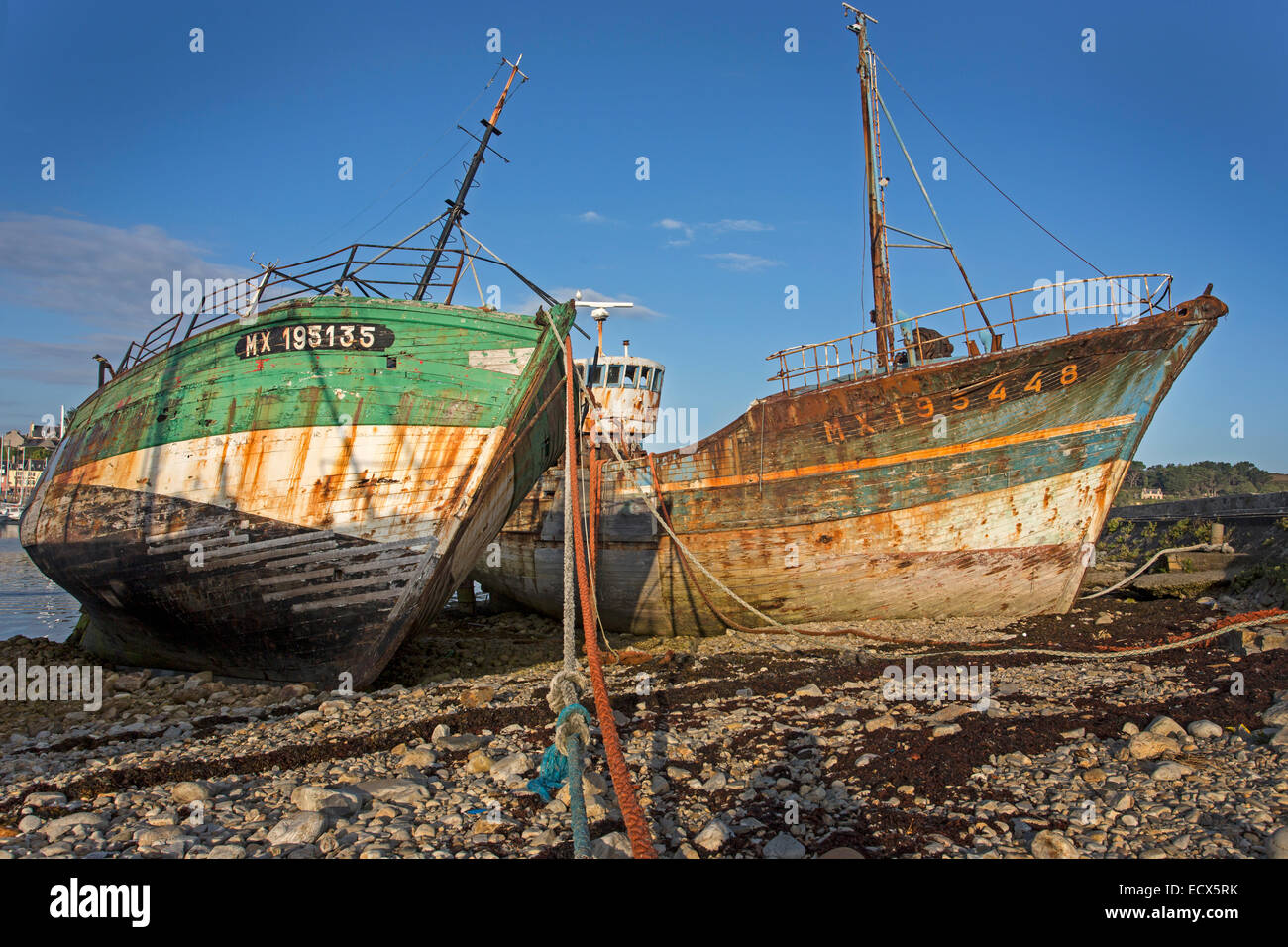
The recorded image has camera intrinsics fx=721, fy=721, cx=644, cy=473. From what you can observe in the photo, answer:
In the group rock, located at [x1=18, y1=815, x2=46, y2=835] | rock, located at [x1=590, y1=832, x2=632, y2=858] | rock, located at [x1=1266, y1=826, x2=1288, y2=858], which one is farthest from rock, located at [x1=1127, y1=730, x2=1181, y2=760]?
rock, located at [x1=18, y1=815, x2=46, y2=835]

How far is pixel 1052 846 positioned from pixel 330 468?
7452 mm

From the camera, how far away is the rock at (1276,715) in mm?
5102

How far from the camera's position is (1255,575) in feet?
41.6

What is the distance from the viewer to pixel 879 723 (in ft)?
19.6

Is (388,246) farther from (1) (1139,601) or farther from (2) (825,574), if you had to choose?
(1) (1139,601)

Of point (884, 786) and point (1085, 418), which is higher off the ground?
point (1085, 418)

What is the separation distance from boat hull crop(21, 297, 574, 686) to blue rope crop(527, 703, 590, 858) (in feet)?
13.1

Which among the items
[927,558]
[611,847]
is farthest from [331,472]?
[927,558]

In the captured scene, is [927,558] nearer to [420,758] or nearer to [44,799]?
[420,758]

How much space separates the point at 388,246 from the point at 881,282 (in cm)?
1138

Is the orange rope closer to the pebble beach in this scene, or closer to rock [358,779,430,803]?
the pebble beach

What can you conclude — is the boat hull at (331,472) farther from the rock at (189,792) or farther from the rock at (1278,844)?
the rock at (1278,844)

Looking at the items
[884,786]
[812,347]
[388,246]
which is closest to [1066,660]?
[884,786]

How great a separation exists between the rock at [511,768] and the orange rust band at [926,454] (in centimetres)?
798
